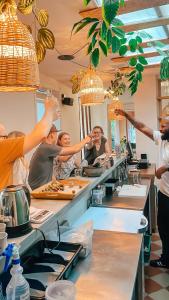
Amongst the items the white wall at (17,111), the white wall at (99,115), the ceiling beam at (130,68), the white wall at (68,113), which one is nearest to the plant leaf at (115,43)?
the white wall at (17,111)

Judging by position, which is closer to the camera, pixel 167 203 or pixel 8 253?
pixel 8 253

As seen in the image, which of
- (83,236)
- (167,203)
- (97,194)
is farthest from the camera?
(167,203)

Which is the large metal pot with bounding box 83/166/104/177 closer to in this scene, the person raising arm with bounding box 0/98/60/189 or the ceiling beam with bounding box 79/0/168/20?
the person raising arm with bounding box 0/98/60/189

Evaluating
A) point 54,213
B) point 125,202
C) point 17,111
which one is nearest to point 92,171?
point 125,202

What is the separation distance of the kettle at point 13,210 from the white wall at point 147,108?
4.52 metres

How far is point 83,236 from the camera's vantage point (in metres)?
1.62

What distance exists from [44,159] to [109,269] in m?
1.54

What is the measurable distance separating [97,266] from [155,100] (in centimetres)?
432

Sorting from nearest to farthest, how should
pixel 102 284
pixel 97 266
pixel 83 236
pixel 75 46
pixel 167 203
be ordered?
pixel 102 284, pixel 97 266, pixel 83 236, pixel 167 203, pixel 75 46

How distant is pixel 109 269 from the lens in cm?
141

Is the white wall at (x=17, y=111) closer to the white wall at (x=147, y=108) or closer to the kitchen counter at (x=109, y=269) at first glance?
the white wall at (x=147, y=108)

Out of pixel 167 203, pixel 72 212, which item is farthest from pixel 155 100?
pixel 72 212

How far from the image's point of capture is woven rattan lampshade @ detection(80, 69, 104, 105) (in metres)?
2.71

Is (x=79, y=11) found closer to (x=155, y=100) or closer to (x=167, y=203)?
(x=167, y=203)
